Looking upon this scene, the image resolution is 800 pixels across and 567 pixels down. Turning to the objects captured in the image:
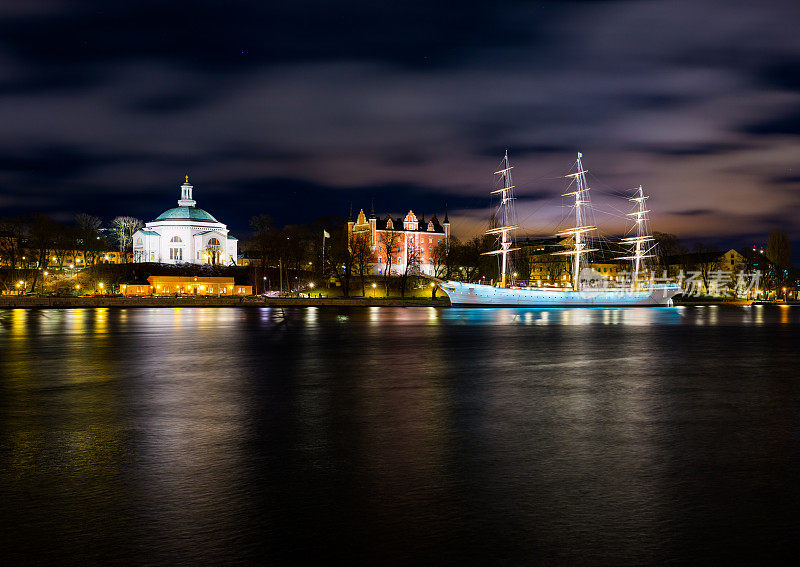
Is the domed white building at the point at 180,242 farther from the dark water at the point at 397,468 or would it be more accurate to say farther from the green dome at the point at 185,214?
the dark water at the point at 397,468

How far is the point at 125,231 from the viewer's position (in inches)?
6452

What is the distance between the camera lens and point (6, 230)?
413 ft

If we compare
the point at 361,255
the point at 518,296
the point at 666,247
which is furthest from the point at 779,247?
the point at 361,255

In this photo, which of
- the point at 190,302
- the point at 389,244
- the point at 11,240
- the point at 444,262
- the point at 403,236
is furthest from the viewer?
the point at 403,236

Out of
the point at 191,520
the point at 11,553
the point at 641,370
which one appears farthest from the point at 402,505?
the point at 641,370

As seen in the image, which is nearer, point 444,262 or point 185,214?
point 444,262

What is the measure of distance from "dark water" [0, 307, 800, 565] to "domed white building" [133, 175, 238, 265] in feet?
462

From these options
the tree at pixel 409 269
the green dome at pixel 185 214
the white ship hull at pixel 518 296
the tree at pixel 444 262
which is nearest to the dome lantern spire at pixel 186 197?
the green dome at pixel 185 214

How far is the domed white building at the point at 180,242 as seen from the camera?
152250 mm

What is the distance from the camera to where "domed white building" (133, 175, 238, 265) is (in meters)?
152

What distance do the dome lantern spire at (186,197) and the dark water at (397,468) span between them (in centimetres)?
15584

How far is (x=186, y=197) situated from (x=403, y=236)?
2234 inches

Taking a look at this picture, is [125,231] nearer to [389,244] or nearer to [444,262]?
[389,244]

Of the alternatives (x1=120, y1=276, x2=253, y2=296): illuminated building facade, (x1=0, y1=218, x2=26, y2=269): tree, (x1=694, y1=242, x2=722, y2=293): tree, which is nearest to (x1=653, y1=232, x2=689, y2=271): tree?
(x1=694, y1=242, x2=722, y2=293): tree
